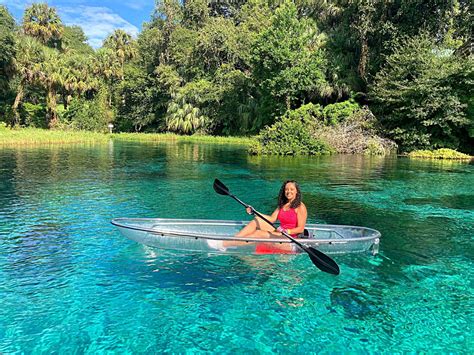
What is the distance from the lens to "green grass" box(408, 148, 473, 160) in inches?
1153

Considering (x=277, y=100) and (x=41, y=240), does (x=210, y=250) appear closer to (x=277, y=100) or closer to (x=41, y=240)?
(x=41, y=240)

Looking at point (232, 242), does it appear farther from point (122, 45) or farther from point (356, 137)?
point (122, 45)

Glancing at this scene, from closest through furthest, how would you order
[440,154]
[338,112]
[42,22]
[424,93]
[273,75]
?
[424,93] → [440,154] → [338,112] → [273,75] → [42,22]

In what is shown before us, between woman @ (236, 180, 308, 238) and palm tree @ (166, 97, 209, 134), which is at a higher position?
palm tree @ (166, 97, 209, 134)

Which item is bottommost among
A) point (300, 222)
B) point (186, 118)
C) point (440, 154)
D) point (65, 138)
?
point (300, 222)

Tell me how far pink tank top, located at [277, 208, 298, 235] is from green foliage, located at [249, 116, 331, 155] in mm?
21831

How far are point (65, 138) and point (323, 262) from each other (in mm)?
36241

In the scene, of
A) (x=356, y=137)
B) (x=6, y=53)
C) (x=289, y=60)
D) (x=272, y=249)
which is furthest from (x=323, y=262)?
(x=6, y=53)

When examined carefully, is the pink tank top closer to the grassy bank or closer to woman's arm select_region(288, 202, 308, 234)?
woman's arm select_region(288, 202, 308, 234)

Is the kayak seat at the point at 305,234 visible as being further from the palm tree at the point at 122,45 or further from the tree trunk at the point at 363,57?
the palm tree at the point at 122,45

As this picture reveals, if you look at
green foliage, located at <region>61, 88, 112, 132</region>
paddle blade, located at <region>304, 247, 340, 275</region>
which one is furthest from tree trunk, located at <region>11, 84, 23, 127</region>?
paddle blade, located at <region>304, 247, 340, 275</region>

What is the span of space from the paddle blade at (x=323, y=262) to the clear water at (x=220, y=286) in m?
0.42

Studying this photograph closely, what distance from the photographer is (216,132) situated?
51.3 metres

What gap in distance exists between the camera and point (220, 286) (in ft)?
22.9
